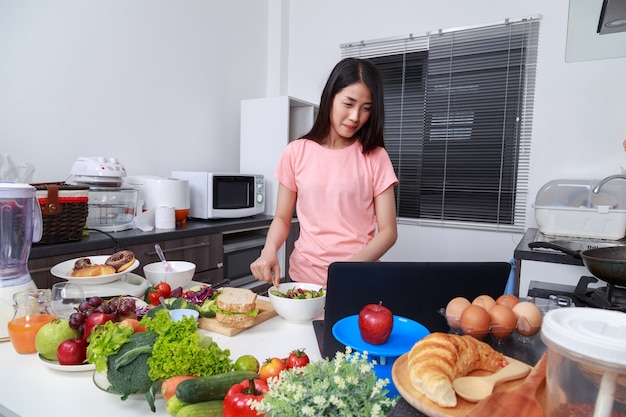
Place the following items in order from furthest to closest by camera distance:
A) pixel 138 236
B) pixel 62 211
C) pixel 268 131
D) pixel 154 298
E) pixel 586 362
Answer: pixel 268 131
pixel 138 236
pixel 62 211
pixel 154 298
pixel 586 362

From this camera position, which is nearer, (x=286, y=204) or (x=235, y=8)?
(x=286, y=204)

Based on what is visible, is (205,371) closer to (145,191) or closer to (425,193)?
(145,191)

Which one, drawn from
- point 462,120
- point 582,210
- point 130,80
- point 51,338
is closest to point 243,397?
point 51,338

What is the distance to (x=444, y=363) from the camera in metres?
0.54

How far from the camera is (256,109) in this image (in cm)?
331

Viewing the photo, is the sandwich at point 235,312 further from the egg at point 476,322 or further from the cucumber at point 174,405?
the egg at point 476,322

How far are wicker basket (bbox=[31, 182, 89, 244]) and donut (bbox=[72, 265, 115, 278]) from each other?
0.66 meters

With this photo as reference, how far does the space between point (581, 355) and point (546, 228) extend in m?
2.39

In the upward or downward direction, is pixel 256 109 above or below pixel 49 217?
above

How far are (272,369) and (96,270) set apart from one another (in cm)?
80

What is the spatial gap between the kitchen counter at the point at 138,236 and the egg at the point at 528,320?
1.76 m

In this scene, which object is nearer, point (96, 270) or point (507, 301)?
point (507, 301)

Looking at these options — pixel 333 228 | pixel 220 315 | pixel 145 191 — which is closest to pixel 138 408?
pixel 220 315

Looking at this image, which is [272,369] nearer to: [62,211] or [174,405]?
[174,405]
